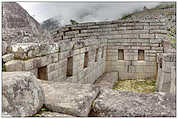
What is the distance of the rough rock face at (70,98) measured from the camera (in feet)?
7.21

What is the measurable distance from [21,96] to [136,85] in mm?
7073

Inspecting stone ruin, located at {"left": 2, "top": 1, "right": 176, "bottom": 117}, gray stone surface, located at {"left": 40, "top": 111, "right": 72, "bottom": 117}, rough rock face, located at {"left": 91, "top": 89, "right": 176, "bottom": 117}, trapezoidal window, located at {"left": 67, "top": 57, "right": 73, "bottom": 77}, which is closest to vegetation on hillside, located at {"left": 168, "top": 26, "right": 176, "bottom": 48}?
stone ruin, located at {"left": 2, "top": 1, "right": 176, "bottom": 117}

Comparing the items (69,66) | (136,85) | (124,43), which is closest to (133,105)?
(69,66)

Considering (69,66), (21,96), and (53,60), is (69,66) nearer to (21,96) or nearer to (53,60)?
(53,60)

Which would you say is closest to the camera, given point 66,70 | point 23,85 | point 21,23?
point 23,85

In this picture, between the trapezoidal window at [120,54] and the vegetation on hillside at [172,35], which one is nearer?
the vegetation on hillside at [172,35]

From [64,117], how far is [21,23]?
7766 mm

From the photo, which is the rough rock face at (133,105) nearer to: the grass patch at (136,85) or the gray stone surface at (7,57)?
the gray stone surface at (7,57)

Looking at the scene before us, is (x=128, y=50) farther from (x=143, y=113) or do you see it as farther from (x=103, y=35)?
(x=143, y=113)

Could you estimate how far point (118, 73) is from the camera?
9.60m

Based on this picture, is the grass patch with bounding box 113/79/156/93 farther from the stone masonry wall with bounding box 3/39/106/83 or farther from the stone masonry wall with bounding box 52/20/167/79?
the stone masonry wall with bounding box 3/39/106/83

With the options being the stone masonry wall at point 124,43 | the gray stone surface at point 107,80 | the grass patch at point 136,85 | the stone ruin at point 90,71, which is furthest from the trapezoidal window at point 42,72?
the grass patch at point 136,85

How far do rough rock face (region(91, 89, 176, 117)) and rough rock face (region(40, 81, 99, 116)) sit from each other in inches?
5.4

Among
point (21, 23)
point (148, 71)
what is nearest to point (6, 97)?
point (21, 23)
